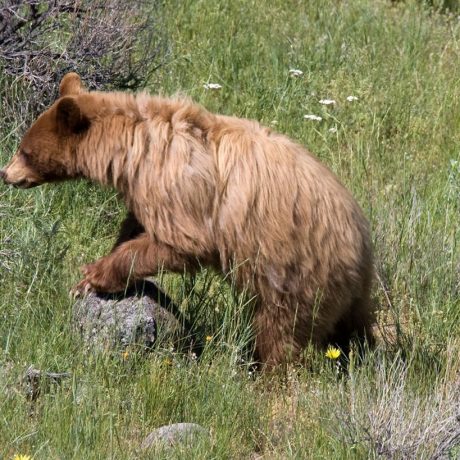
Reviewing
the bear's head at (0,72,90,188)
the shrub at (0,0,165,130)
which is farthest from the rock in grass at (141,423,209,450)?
the shrub at (0,0,165,130)

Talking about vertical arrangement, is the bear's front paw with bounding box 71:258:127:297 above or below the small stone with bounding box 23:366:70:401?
above

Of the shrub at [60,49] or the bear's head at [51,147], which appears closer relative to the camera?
the bear's head at [51,147]

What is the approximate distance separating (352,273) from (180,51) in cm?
424

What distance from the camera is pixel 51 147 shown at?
5.76 metres

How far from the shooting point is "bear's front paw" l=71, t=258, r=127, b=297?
18.2 feet

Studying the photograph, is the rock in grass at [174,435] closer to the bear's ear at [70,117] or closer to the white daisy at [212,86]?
the bear's ear at [70,117]

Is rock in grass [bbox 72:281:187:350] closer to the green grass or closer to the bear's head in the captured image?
the green grass

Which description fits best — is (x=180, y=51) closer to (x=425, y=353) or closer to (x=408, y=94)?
(x=408, y=94)

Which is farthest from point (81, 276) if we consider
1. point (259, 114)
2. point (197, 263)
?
point (259, 114)

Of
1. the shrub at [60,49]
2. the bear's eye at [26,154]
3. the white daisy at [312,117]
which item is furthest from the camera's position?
the white daisy at [312,117]

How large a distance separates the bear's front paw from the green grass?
15 centimetres

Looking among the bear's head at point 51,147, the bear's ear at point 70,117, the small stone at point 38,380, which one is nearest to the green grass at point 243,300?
the small stone at point 38,380

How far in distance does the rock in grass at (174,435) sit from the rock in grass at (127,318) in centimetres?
60

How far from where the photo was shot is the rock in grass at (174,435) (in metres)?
4.63
